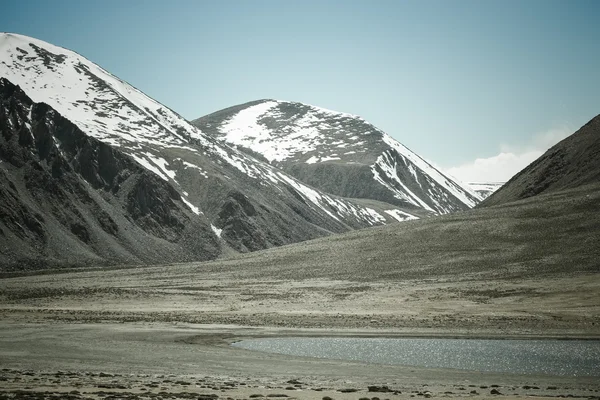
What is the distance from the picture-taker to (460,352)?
132 ft

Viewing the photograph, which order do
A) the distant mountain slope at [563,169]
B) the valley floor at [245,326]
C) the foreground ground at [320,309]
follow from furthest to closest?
the distant mountain slope at [563,169]
the foreground ground at [320,309]
the valley floor at [245,326]

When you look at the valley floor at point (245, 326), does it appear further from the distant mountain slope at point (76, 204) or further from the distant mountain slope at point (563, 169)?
the distant mountain slope at point (563, 169)

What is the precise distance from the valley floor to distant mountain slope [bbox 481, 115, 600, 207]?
59983mm

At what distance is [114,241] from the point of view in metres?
142

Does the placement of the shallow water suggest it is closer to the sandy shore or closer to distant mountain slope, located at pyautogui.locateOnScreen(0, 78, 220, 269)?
the sandy shore

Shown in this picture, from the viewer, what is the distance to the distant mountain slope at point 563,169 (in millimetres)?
134875

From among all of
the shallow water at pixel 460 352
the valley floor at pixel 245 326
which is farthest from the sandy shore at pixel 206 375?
the shallow water at pixel 460 352

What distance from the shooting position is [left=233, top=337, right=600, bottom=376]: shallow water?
34125 mm

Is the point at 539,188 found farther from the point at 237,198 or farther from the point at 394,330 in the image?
the point at 394,330

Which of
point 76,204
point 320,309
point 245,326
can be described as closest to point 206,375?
point 245,326

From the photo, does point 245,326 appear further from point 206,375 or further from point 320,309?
point 206,375

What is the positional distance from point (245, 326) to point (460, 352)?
22869 mm

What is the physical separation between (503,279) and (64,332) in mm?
62536

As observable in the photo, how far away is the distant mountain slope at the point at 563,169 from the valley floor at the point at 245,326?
5998cm
